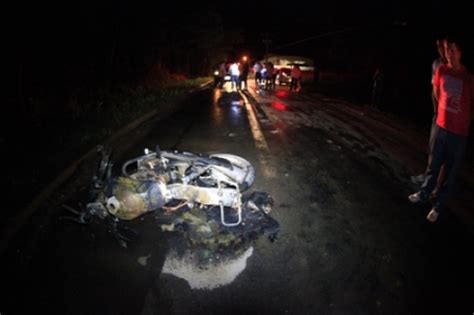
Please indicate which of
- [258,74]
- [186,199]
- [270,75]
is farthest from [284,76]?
[186,199]

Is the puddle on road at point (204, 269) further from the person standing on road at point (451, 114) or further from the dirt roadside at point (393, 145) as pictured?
the dirt roadside at point (393, 145)

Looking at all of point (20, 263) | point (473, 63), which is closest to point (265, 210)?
point (20, 263)

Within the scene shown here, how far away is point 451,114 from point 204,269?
12.3ft

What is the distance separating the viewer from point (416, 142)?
28.2 ft

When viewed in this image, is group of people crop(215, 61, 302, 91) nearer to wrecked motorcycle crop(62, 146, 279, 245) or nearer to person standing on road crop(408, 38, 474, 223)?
wrecked motorcycle crop(62, 146, 279, 245)

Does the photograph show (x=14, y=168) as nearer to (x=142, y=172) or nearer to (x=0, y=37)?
(x=142, y=172)

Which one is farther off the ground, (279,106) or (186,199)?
(186,199)

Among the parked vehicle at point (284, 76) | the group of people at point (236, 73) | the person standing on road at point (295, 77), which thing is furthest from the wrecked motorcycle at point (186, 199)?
the parked vehicle at point (284, 76)

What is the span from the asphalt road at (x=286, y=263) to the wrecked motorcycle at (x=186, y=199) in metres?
0.22

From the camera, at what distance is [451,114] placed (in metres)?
4.39

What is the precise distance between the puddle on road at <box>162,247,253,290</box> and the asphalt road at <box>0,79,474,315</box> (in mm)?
11

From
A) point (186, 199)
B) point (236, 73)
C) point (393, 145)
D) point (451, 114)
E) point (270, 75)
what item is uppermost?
point (451, 114)

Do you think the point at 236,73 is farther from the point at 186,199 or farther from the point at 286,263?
the point at 286,263

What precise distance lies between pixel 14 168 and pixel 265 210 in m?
4.66
